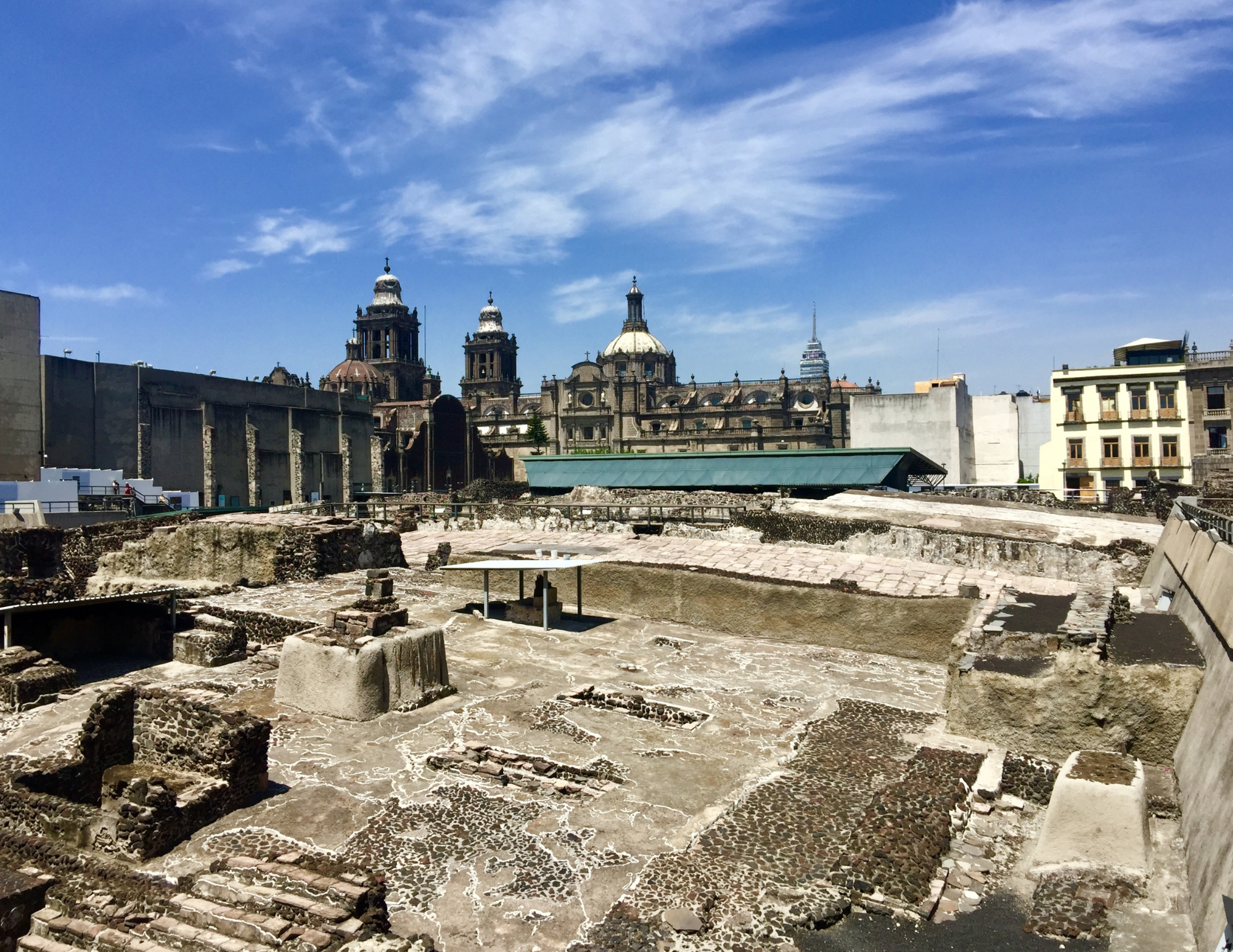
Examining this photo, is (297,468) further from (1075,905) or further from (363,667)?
(1075,905)

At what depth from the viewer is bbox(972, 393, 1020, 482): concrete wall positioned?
4991cm

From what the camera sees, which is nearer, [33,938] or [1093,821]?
[33,938]

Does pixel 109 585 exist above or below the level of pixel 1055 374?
below

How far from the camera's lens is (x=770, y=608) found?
16.3 m

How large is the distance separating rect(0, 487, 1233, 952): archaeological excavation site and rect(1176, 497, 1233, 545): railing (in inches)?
4.2

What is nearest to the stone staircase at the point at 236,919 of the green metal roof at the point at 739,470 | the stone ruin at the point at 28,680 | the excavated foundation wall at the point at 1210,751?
the excavated foundation wall at the point at 1210,751

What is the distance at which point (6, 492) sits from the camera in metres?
31.0

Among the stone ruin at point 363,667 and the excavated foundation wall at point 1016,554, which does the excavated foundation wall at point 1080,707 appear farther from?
the excavated foundation wall at point 1016,554

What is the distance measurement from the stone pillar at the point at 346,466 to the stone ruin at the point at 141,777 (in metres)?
40.1

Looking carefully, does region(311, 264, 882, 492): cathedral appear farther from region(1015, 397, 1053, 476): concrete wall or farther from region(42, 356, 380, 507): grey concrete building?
region(1015, 397, 1053, 476): concrete wall

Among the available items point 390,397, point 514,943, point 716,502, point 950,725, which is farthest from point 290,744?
point 390,397

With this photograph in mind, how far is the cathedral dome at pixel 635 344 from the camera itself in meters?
→ 95.0

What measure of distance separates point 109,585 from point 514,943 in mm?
18062

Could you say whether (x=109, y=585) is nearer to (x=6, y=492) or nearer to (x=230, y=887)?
(x=6, y=492)
